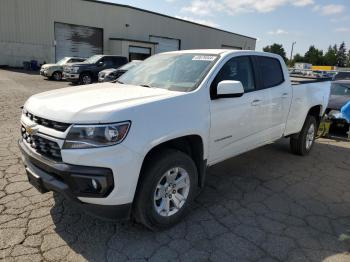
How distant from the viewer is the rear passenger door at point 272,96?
4.48m

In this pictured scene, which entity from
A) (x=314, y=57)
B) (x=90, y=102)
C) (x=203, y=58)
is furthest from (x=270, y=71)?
(x=314, y=57)

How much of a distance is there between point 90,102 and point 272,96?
277 centimetres

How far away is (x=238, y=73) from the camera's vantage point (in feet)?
13.5

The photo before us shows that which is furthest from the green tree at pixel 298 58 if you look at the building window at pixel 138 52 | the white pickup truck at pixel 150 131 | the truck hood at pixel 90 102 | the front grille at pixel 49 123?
the front grille at pixel 49 123

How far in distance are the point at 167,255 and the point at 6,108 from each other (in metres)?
8.17

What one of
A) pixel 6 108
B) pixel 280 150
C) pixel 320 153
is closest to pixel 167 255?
pixel 280 150

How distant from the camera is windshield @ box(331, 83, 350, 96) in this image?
Answer: 9418 millimetres

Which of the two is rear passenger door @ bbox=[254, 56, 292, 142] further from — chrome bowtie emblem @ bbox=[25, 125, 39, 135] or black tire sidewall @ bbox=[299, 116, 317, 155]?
chrome bowtie emblem @ bbox=[25, 125, 39, 135]

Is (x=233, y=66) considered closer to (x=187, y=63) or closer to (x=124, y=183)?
(x=187, y=63)

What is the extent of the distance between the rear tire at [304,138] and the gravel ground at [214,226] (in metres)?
1.13

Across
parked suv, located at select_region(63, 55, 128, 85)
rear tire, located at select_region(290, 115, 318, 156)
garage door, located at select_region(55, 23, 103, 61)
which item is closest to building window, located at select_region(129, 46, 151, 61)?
garage door, located at select_region(55, 23, 103, 61)

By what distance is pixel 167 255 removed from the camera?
2902 millimetres

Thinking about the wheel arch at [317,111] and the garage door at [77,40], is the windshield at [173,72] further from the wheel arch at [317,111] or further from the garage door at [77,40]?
the garage door at [77,40]

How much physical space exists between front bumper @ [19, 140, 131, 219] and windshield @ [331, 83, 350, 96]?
8684 mm
